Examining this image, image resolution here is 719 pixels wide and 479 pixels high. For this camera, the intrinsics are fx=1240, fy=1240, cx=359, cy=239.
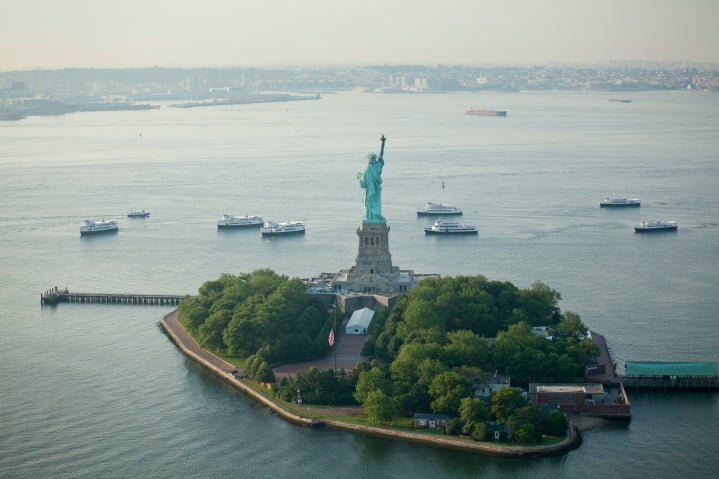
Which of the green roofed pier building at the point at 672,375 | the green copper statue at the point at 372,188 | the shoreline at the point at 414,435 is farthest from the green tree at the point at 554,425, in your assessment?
the green copper statue at the point at 372,188

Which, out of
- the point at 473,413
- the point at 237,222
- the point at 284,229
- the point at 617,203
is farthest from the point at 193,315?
the point at 617,203

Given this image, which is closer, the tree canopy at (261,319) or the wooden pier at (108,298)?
the tree canopy at (261,319)

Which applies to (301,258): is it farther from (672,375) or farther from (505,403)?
(505,403)

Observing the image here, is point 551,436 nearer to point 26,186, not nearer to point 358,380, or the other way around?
point 358,380

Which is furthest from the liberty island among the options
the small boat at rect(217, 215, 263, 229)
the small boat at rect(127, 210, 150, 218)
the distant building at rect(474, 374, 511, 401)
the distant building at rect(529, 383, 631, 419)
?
the small boat at rect(127, 210, 150, 218)

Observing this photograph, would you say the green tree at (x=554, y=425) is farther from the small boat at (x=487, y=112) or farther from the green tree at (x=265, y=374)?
the small boat at (x=487, y=112)
